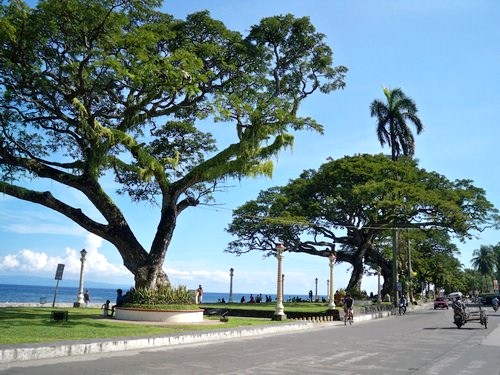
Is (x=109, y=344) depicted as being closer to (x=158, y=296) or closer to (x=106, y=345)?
(x=106, y=345)

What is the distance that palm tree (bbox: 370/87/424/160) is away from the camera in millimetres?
44562

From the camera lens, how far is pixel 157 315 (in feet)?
66.5

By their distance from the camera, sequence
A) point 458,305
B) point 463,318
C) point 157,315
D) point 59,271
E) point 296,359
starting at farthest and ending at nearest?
point 59,271 < point 458,305 < point 463,318 < point 157,315 < point 296,359

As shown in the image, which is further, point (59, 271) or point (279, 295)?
point (59, 271)

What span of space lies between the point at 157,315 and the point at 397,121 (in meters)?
31.6

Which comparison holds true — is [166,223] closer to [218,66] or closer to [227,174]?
[227,174]

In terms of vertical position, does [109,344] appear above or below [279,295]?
below

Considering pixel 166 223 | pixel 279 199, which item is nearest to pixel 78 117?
pixel 166 223

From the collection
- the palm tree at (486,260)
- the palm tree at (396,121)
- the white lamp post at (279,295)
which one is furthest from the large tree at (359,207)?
the palm tree at (486,260)

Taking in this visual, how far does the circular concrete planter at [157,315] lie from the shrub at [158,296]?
372mm

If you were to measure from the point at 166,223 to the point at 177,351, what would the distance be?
10831 mm

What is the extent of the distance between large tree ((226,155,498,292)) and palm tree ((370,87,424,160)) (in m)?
1.56

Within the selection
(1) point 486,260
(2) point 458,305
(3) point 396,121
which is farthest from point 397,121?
(1) point 486,260

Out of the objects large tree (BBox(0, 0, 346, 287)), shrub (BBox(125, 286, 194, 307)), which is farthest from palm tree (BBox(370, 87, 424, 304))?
shrub (BBox(125, 286, 194, 307))
